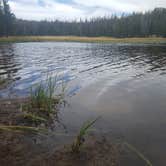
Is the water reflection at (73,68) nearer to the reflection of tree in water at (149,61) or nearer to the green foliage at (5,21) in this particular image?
the reflection of tree in water at (149,61)

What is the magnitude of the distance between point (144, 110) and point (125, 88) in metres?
3.61

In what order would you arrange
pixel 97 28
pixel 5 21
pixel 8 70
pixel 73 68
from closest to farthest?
pixel 8 70, pixel 73 68, pixel 5 21, pixel 97 28

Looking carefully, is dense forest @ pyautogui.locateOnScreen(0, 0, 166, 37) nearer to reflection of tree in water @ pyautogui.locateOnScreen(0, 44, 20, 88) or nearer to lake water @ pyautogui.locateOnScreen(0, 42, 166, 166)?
reflection of tree in water @ pyautogui.locateOnScreen(0, 44, 20, 88)

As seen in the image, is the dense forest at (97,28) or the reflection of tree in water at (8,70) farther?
the dense forest at (97,28)

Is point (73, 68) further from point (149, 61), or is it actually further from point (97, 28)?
point (97, 28)

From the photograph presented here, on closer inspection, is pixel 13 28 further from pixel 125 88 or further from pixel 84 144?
pixel 84 144

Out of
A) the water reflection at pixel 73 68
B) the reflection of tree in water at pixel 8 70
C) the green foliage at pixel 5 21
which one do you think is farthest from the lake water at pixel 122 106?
the green foliage at pixel 5 21

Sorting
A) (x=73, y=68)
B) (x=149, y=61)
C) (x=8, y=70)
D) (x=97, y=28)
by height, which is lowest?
(x=149, y=61)

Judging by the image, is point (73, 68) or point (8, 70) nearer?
point (8, 70)

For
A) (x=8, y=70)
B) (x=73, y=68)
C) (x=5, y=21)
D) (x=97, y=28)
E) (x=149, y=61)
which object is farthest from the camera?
(x=97, y=28)

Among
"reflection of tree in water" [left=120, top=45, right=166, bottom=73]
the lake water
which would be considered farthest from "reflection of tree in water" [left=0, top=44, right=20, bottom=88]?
"reflection of tree in water" [left=120, top=45, right=166, bottom=73]

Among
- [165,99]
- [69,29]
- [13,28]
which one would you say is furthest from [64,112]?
[69,29]

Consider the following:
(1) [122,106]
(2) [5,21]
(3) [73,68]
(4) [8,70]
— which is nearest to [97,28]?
(2) [5,21]

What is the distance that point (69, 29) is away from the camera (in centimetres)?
13338
